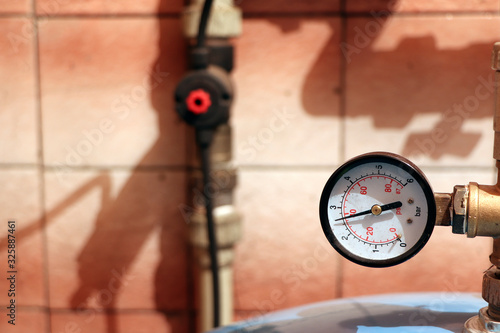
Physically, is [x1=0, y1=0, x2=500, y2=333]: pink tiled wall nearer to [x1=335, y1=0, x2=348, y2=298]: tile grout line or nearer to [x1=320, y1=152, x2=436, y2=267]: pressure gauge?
[x1=335, y1=0, x2=348, y2=298]: tile grout line

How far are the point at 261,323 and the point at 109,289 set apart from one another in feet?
3.10

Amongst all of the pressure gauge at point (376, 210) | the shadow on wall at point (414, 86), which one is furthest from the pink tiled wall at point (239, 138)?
the pressure gauge at point (376, 210)

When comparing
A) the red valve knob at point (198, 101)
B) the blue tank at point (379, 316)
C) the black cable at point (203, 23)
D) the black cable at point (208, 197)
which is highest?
the black cable at point (203, 23)

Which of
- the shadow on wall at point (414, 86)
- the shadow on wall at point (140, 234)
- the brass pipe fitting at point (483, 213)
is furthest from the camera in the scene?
the shadow on wall at point (140, 234)

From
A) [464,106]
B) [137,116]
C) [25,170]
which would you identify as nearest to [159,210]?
[137,116]

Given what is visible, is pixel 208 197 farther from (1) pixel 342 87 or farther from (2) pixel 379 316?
(2) pixel 379 316

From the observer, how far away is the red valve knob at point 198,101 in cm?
140

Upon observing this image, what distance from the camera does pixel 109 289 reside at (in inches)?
70.2

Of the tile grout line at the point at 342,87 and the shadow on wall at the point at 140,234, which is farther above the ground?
the tile grout line at the point at 342,87

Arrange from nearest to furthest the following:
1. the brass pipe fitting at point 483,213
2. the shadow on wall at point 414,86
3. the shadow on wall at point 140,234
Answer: the brass pipe fitting at point 483,213
the shadow on wall at point 414,86
the shadow on wall at point 140,234

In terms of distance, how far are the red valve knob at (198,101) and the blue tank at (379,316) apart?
23.3 inches

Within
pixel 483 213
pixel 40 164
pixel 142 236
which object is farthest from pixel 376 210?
pixel 40 164

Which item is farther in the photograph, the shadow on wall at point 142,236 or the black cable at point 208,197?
the shadow on wall at point 142,236

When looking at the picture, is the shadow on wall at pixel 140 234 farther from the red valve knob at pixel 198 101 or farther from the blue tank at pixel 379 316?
the blue tank at pixel 379 316
